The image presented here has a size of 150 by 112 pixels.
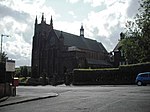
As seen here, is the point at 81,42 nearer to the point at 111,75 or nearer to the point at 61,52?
the point at 61,52

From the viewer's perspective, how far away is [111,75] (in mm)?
53094

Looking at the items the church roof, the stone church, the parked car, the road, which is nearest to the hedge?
the parked car

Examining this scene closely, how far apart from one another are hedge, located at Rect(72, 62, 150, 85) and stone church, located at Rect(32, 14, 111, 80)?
30591mm

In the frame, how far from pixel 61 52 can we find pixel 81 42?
15232 mm

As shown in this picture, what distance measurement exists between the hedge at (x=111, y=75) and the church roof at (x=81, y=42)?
4576 cm

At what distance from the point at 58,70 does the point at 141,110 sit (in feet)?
276

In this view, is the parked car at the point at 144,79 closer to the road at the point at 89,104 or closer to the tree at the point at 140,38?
the tree at the point at 140,38

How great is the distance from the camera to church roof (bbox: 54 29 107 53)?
342 ft

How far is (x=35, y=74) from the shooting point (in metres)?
73.1

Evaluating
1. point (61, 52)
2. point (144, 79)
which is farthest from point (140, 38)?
point (61, 52)

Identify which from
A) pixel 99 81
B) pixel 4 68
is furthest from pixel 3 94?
pixel 99 81

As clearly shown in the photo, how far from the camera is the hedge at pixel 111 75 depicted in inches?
1966

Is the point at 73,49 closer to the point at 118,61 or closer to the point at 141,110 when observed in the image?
the point at 118,61

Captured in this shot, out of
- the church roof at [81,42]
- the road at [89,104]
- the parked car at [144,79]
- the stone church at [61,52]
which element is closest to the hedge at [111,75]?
the parked car at [144,79]
